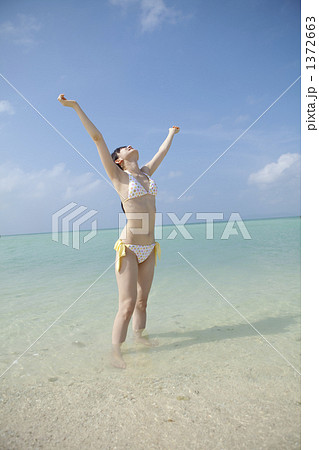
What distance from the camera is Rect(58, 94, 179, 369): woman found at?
11.1 feet

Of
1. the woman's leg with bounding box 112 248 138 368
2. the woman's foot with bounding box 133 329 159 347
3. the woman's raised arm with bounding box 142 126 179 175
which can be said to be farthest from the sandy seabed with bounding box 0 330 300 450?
the woman's raised arm with bounding box 142 126 179 175

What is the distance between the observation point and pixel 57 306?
5352mm

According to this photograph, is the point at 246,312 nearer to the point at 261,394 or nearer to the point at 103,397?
the point at 261,394

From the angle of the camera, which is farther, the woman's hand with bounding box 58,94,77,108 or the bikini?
the bikini

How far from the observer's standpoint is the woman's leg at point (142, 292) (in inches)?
145

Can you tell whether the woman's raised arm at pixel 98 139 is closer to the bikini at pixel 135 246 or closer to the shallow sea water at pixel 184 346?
the bikini at pixel 135 246

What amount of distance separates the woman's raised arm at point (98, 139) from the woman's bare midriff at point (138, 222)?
371mm

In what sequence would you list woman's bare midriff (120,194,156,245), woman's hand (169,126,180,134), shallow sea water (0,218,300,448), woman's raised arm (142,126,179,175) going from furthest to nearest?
woman's hand (169,126,180,134) < woman's raised arm (142,126,179,175) < woman's bare midriff (120,194,156,245) < shallow sea water (0,218,300,448)

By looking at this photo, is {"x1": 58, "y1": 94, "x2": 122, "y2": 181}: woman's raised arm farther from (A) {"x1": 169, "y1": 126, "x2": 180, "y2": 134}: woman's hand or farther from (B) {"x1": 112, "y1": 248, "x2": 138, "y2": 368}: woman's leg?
(A) {"x1": 169, "y1": 126, "x2": 180, "y2": 134}: woman's hand

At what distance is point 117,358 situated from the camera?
10.6ft

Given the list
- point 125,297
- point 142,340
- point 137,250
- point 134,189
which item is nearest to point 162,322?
point 142,340

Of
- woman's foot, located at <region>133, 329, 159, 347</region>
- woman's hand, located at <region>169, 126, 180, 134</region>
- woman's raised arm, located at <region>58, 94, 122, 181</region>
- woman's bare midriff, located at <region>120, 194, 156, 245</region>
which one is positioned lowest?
woman's foot, located at <region>133, 329, 159, 347</region>

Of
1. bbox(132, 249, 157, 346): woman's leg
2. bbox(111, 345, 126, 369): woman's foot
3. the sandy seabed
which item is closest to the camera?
the sandy seabed

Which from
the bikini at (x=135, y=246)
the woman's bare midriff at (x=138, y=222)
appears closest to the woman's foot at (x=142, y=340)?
the bikini at (x=135, y=246)
